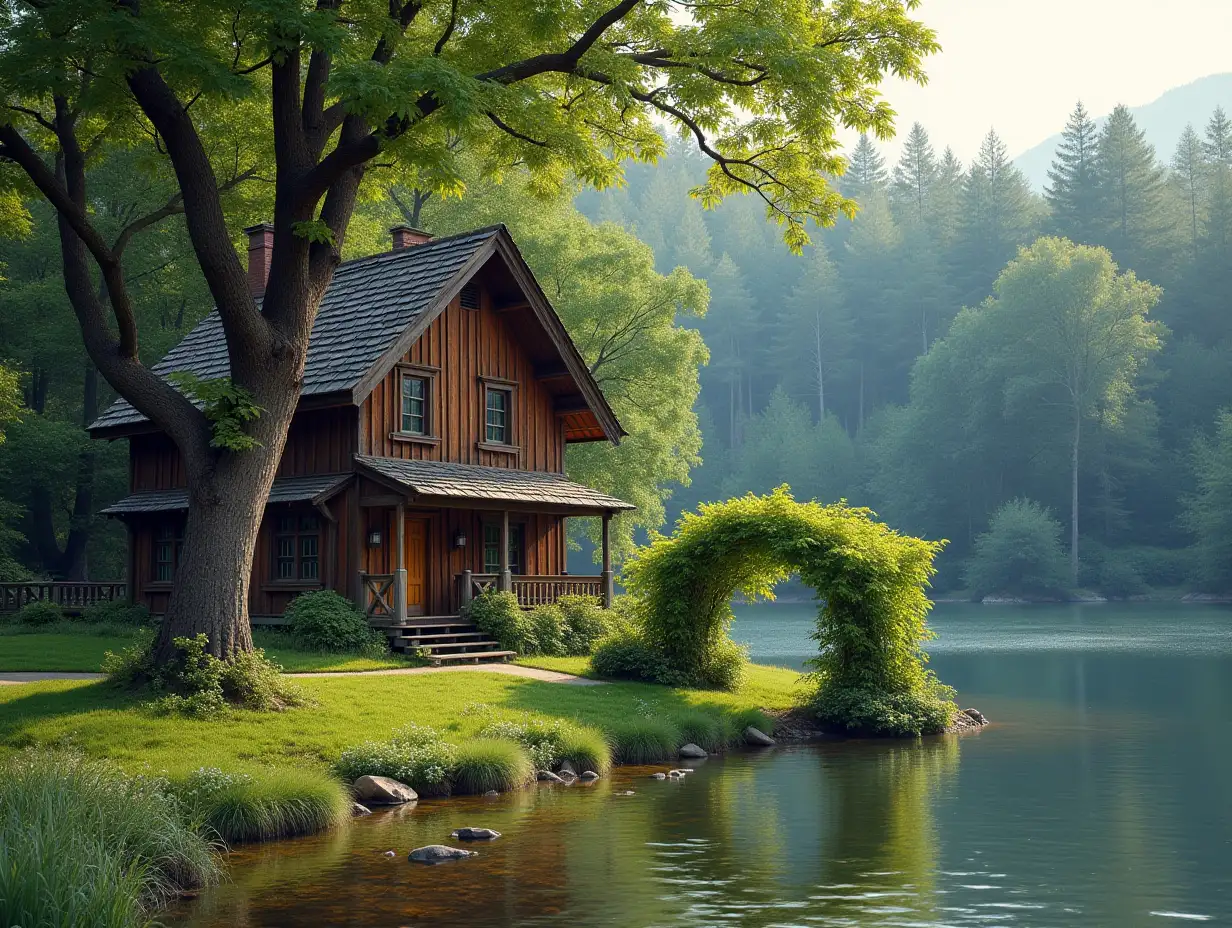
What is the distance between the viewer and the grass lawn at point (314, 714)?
53.1 feet

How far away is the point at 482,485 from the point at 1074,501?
55248 millimetres

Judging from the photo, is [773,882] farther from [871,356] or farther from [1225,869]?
[871,356]

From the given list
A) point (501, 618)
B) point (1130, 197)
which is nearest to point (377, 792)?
point (501, 618)

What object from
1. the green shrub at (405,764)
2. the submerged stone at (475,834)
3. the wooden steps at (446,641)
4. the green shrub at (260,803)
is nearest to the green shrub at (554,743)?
the green shrub at (405,764)

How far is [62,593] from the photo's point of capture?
34062 mm

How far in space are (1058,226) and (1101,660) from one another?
210ft

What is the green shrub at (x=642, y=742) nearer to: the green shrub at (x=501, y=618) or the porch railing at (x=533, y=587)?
the green shrub at (x=501, y=618)

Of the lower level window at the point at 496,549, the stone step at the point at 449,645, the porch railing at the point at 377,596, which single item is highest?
the lower level window at the point at 496,549

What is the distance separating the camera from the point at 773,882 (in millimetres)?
12289

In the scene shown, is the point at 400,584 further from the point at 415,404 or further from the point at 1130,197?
the point at 1130,197

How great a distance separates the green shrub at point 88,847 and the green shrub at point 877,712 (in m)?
12.7

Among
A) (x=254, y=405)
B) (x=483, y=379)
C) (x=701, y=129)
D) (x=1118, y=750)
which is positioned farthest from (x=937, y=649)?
(x=254, y=405)

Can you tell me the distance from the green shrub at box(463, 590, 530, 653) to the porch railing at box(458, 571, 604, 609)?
368mm

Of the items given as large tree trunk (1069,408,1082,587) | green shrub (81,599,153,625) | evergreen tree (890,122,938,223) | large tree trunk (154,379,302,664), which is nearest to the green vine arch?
large tree trunk (154,379,302,664)
